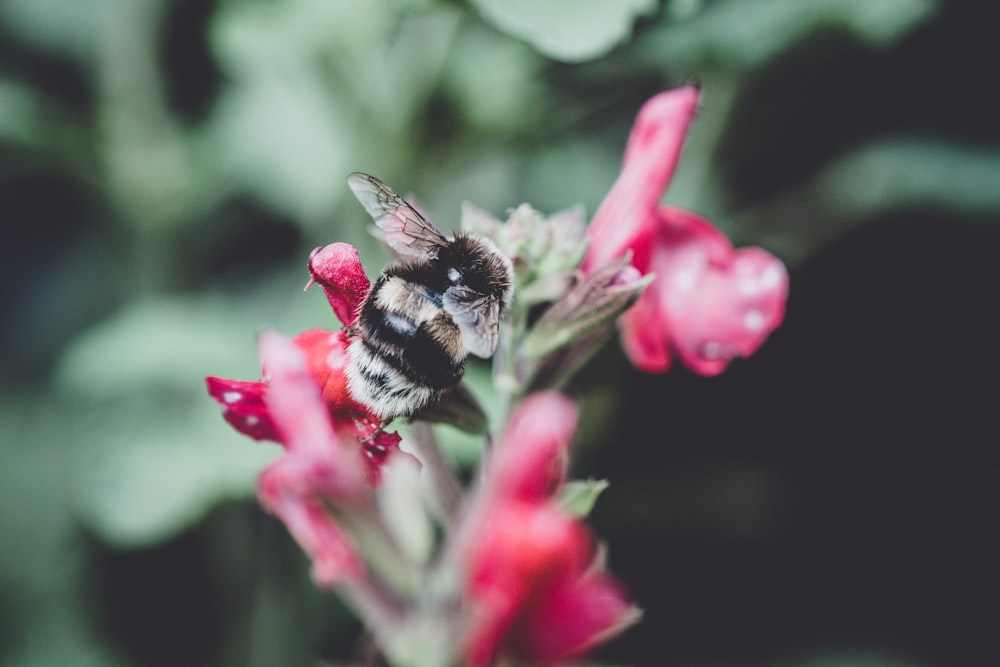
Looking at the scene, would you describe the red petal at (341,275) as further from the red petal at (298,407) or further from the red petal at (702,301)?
the red petal at (702,301)

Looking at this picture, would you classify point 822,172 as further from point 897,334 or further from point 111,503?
point 111,503

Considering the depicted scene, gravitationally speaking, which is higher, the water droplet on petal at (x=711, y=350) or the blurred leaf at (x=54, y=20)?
the blurred leaf at (x=54, y=20)

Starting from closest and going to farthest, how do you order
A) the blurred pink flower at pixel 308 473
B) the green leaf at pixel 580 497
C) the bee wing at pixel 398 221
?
the blurred pink flower at pixel 308 473
the green leaf at pixel 580 497
the bee wing at pixel 398 221

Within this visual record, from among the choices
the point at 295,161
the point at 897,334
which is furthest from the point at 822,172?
the point at 295,161

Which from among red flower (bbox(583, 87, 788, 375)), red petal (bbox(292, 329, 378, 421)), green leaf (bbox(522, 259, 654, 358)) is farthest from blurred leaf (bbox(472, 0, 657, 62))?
red petal (bbox(292, 329, 378, 421))

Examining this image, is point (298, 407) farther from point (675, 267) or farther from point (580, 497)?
point (675, 267)

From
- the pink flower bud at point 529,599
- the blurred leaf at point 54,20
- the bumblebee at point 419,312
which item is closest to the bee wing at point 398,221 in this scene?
the bumblebee at point 419,312

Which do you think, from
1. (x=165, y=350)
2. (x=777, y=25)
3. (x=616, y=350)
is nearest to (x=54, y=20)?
(x=165, y=350)
